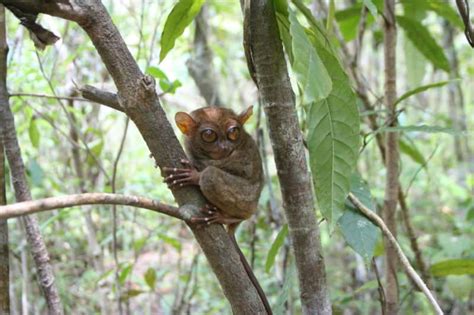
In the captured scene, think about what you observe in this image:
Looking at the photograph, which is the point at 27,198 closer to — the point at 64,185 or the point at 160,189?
the point at 64,185

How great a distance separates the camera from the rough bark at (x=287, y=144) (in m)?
1.07

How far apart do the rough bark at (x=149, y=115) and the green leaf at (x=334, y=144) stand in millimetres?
236

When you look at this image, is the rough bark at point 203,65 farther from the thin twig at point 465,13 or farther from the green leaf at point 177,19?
the thin twig at point 465,13

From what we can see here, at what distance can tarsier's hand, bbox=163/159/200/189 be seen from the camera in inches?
47.3

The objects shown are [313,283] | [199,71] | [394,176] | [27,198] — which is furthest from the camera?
[199,71]

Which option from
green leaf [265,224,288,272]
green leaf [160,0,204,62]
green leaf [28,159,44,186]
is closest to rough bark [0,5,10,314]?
green leaf [160,0,204,62]

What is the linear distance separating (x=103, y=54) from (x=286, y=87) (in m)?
0.36

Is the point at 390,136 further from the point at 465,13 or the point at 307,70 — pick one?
the point at 307,70

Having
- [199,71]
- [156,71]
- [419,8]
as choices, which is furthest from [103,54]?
[199,71]

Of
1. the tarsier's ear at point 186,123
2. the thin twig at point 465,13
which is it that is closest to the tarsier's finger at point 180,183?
the thin twig at point 465,13

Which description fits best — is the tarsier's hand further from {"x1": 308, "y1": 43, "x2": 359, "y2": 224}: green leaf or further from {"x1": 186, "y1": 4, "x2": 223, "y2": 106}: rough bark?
{"x1": 186, "y1": 4, "x2": 223, "y2": 106}: rough bark

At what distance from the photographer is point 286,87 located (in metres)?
1.09

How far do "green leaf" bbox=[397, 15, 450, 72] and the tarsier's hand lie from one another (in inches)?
52.9

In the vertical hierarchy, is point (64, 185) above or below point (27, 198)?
Result: above
